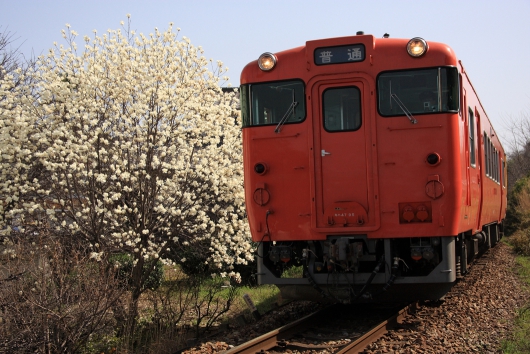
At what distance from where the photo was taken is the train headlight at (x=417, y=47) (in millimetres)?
7707

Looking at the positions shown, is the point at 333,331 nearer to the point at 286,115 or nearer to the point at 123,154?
the point at 286,115

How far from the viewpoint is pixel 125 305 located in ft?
30.5

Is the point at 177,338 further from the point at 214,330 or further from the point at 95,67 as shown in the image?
the point at 95,67

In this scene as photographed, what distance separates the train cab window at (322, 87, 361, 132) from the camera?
315 inches

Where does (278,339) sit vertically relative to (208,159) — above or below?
below

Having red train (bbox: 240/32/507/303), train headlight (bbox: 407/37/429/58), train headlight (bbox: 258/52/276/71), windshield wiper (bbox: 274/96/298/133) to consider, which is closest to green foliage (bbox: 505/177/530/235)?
red train (bbox: 240/32/507/303)

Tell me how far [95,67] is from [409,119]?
5156 mm

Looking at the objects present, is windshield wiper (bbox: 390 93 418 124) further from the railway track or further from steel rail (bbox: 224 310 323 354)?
steel rail (bbox: 224 310 323 354)

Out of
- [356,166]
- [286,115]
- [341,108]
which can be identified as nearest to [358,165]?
[356,166]

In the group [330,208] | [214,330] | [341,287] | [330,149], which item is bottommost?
[214,330]

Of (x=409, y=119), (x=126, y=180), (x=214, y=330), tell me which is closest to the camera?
(x=409, y=119)

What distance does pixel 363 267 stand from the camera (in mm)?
8234

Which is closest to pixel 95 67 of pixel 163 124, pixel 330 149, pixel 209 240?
pixel 163 124

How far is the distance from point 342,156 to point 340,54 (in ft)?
4.13
